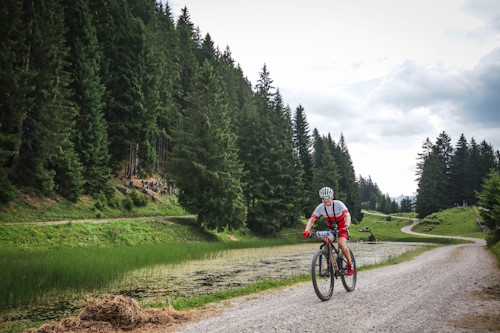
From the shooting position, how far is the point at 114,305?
6.09 meters

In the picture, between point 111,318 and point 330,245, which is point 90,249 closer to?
point 111,318

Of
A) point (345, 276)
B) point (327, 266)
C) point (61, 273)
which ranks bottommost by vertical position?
point (61, 273)

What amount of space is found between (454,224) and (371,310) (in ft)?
242

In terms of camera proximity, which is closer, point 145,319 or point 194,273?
point 145,319

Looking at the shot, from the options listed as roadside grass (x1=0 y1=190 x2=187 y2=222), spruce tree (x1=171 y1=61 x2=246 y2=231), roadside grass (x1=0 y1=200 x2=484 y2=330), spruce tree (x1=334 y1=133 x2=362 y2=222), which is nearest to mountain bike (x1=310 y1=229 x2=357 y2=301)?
roadside grass (x1=0 y1=200 x2=484 y2=330)

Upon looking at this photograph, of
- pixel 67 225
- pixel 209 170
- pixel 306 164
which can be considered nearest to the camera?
pixel 67 225

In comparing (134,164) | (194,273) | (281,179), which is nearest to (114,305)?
(194,273)

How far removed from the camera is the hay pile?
18.4 feet

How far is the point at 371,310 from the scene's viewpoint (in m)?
6.61

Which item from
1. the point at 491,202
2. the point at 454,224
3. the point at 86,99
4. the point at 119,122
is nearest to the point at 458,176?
the point at 454,224

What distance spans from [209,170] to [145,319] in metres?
26.8

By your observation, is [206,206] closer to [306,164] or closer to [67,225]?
[67,225]

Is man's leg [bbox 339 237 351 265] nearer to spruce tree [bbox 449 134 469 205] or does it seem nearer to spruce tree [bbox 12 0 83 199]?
spruce tree [bbox 12 0 83 199]

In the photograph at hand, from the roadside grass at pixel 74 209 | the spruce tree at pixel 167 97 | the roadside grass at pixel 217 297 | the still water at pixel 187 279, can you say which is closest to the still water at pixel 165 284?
the still water at pixel 187 279
